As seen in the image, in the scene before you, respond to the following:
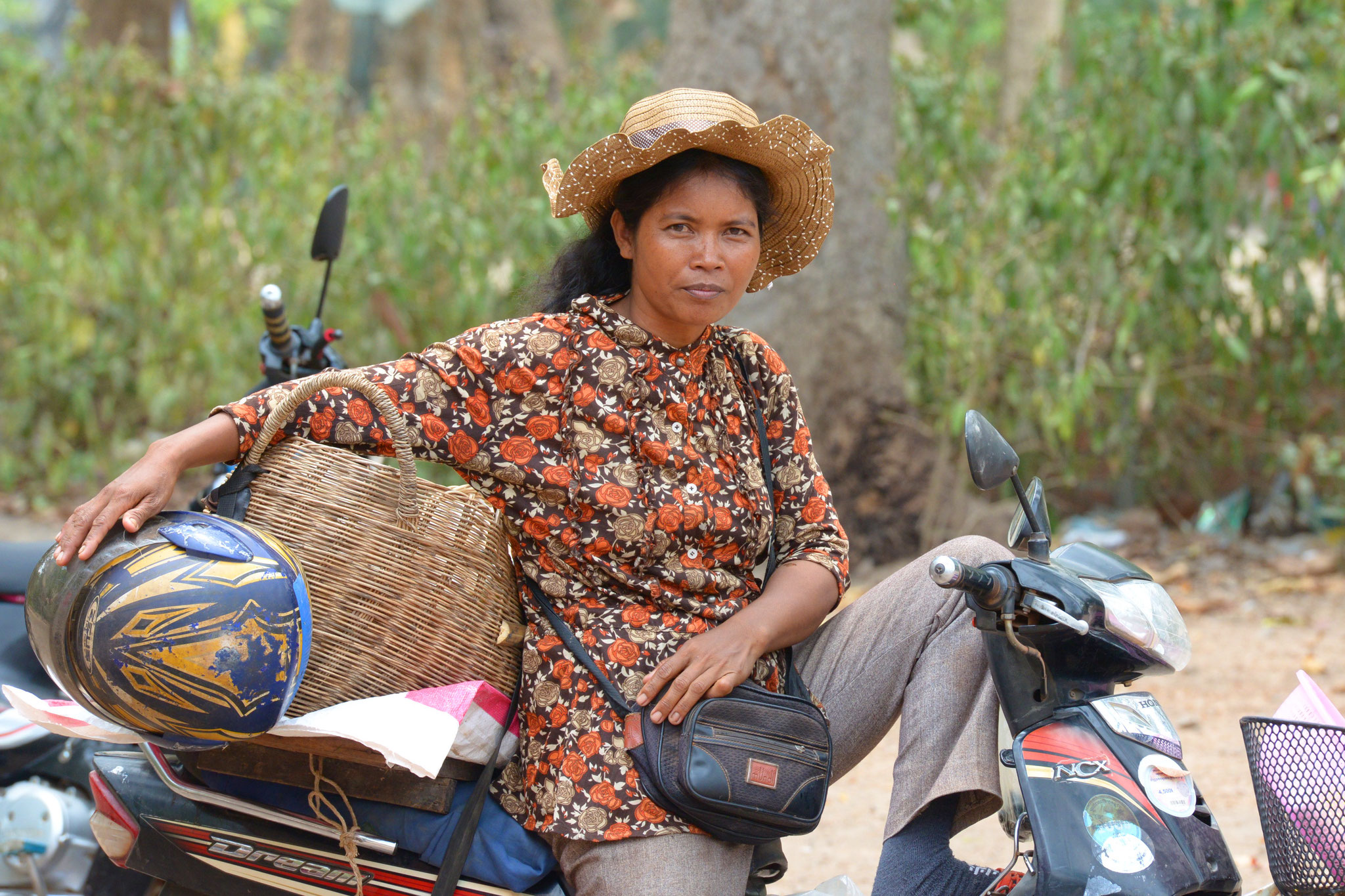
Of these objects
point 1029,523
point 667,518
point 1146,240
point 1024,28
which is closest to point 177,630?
point 667,518

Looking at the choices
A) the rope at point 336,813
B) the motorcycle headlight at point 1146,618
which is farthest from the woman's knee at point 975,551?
the rope at point 336,813

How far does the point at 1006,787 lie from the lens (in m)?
1.82

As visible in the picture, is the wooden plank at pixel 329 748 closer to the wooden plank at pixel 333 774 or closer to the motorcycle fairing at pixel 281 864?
the wooden plank at pixel 333 774

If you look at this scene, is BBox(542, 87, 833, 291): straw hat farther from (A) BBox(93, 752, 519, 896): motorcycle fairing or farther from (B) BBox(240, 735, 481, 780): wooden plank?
(A) BBox(93, 752, 519, 896): motorcycle fairing

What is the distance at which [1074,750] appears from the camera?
1729 mm

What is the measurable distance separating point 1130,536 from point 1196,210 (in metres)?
1.61

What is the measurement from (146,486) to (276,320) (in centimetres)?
115

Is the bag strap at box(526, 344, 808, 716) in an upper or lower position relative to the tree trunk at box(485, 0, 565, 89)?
lower

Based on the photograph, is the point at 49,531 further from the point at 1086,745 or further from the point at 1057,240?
the point at 1086,745

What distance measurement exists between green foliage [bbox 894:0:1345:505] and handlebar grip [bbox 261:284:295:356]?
3.03 m

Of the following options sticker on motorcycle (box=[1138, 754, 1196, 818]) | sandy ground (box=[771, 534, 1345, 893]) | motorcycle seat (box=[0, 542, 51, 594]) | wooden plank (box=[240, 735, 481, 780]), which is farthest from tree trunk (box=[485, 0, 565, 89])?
sticker on motorcycle (box=[1138, 754, 1196, 818])

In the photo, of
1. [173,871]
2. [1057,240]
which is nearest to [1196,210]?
[1057,240]

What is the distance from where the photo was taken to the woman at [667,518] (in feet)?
6.21

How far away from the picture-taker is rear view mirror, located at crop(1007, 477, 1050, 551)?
191 cm
